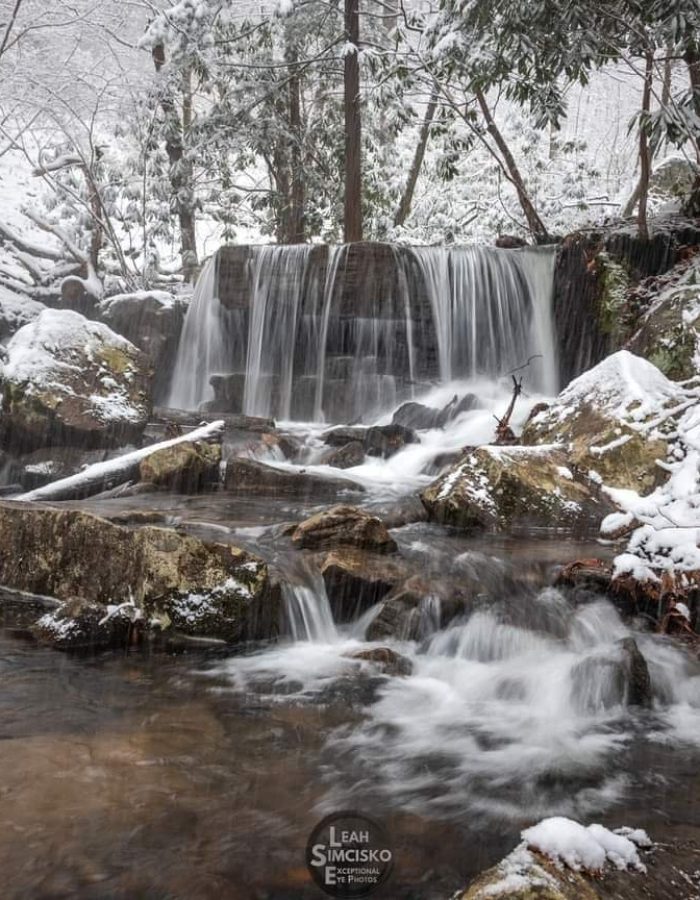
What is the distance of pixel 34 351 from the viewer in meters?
9.58

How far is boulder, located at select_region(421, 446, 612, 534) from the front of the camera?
243 inches

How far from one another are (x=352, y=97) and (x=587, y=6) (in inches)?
231

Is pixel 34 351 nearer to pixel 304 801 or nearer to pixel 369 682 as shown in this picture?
pixel 369 682

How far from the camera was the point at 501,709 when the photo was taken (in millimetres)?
4074

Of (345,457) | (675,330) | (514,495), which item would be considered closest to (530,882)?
(514,495)

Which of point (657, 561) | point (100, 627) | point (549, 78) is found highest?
point (549, 78)

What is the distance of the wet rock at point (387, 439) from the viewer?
30.0ft

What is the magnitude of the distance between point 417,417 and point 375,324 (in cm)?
251

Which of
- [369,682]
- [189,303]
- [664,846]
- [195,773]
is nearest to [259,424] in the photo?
[189,303]

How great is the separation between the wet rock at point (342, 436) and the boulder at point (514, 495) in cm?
318

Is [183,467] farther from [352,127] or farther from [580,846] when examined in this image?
[352,127]

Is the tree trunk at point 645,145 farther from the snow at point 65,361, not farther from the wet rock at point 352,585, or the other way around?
the snow at point 65,361

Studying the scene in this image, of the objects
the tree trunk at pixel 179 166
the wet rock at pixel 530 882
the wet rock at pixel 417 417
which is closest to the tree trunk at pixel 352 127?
the tree trunk at pixel 179 166

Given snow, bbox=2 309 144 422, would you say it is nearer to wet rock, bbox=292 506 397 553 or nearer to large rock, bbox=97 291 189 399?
large rock, bbox=97 291 189 399
